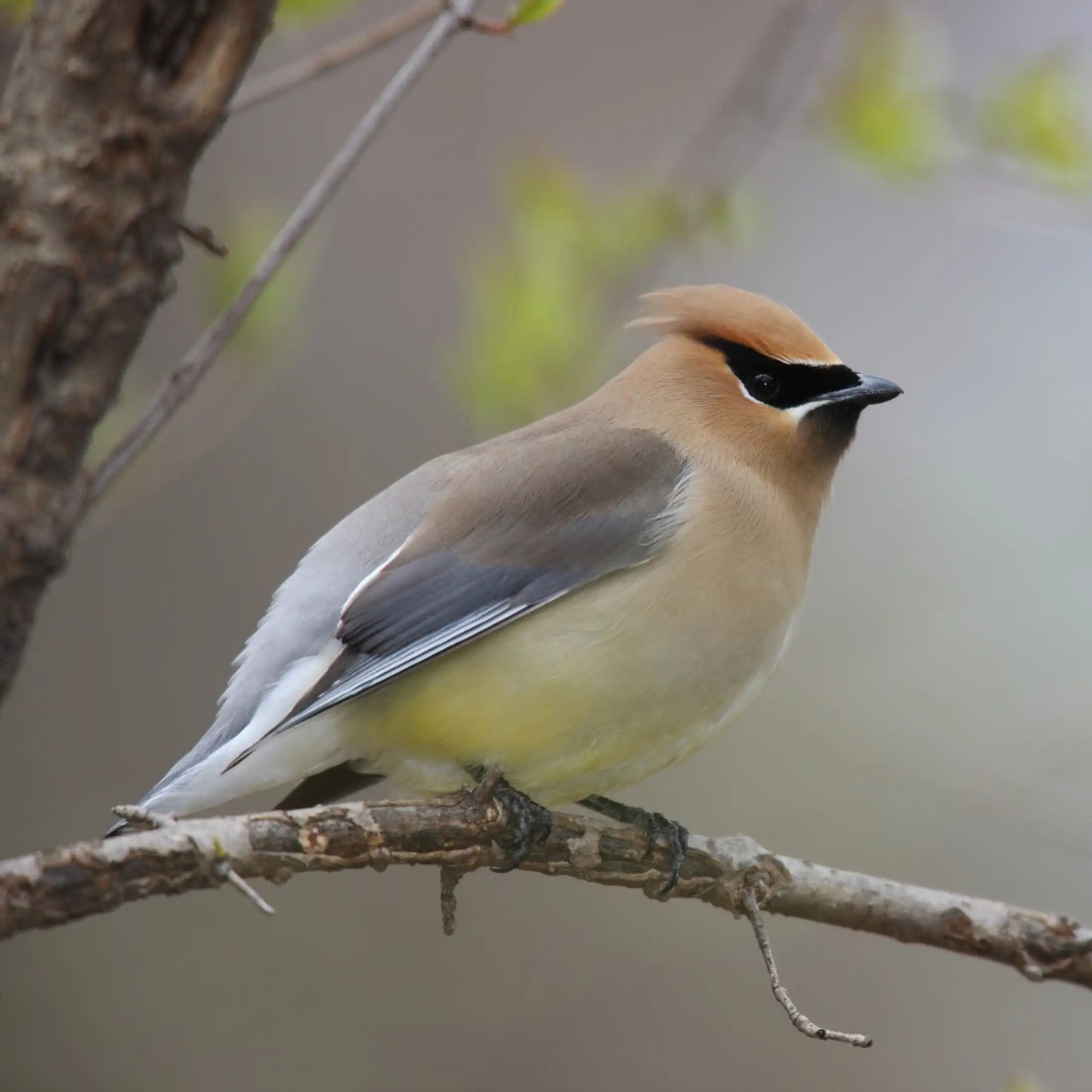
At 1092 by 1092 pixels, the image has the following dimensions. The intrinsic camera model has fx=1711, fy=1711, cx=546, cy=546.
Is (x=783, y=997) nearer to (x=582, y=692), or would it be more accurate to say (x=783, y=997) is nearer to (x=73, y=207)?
(x=582, y=692)

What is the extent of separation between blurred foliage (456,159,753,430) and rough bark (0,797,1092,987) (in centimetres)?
128

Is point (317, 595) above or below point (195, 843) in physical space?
above

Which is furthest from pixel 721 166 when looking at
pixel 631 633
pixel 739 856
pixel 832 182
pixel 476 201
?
pixel 832 182

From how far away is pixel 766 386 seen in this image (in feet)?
14.2

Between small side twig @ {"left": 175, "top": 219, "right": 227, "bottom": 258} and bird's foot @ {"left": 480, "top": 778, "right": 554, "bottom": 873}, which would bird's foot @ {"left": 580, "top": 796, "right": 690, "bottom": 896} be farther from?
small side twig @ {"left": 175, "top": 219, "right": 227, "bottom": 258}

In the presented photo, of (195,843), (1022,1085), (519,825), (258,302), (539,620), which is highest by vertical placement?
(258,302)

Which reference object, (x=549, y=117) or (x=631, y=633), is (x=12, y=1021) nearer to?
(x=631, y=633)

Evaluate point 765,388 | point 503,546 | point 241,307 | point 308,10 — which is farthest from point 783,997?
point 308,10

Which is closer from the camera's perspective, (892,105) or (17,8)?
(17,8)

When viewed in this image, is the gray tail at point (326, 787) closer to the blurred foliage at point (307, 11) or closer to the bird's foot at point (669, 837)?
the bird's foot at point (669, 837)

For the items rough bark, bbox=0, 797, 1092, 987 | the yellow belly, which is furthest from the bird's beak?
rough bark, bbox=0, 797, 1092, 987

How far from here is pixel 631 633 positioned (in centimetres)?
372

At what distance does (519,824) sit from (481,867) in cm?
12

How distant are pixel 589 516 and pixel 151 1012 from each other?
329 centimetres
